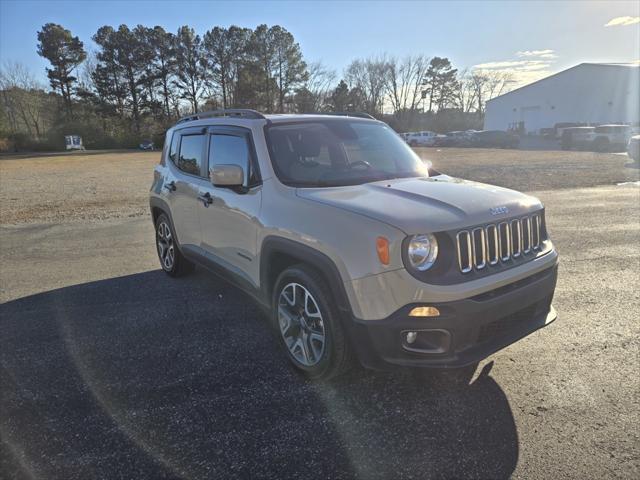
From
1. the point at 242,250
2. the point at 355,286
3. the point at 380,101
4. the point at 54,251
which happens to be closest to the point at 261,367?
the point at 242,250

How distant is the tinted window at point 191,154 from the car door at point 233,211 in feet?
0.88

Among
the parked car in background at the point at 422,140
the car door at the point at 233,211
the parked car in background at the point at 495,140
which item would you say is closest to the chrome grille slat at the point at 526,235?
the car door at the point at 233,211

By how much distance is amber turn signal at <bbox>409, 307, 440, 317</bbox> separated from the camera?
8.29ft

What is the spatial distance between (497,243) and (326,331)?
4.15ft

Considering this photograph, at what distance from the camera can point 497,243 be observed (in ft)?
9.34

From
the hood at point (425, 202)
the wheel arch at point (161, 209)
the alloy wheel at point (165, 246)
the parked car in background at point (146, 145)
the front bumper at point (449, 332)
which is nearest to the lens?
the front bumper at point (449, 332)

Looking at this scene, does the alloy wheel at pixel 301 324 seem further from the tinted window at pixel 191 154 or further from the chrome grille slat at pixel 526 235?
the tinted window at pixel 191 154

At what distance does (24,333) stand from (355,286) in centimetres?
340

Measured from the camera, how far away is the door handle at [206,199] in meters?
4.20

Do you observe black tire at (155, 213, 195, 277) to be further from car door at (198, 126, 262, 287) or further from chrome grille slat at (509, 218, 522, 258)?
chrome grille slat at (509, 218, 522, 258)

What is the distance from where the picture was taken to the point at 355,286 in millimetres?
2654

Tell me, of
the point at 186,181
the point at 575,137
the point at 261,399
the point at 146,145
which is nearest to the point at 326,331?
the point at 261,399

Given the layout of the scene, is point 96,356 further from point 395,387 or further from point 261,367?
point 395,387

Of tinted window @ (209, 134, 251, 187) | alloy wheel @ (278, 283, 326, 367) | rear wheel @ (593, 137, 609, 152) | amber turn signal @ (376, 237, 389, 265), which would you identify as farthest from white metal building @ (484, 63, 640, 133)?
amber turn signal @ (376, 237, 389, 265)
